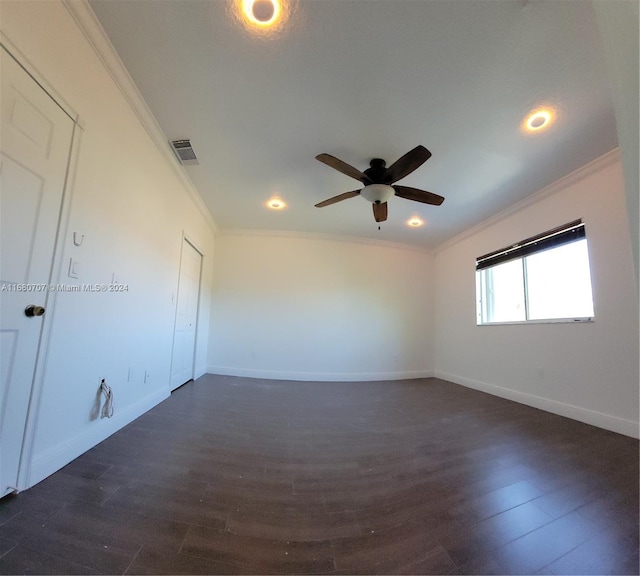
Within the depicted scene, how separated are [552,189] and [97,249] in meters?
4.46

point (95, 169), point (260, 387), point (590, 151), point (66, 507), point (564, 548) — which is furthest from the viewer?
point (260, 387)

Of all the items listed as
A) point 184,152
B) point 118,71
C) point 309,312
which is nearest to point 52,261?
point 118,71

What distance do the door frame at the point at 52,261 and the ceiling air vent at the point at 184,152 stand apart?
94 cm

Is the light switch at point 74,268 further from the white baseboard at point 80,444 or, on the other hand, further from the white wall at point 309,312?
the white wall at point 309,312

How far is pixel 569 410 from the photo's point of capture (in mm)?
2621

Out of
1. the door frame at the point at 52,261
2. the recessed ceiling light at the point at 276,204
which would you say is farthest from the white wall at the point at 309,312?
the door frame at the point at 52,261

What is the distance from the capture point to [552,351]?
285cm

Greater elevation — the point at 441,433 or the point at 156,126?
the point at 156,126

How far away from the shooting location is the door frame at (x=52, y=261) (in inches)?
47.6

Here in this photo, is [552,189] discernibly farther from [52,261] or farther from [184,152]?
[52,261]

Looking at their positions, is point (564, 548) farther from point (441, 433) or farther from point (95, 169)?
point (95, 169)

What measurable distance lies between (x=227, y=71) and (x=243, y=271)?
3.09 metres

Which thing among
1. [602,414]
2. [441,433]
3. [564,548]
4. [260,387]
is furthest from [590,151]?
[260,387]

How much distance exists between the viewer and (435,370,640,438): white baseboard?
219 centimetres
